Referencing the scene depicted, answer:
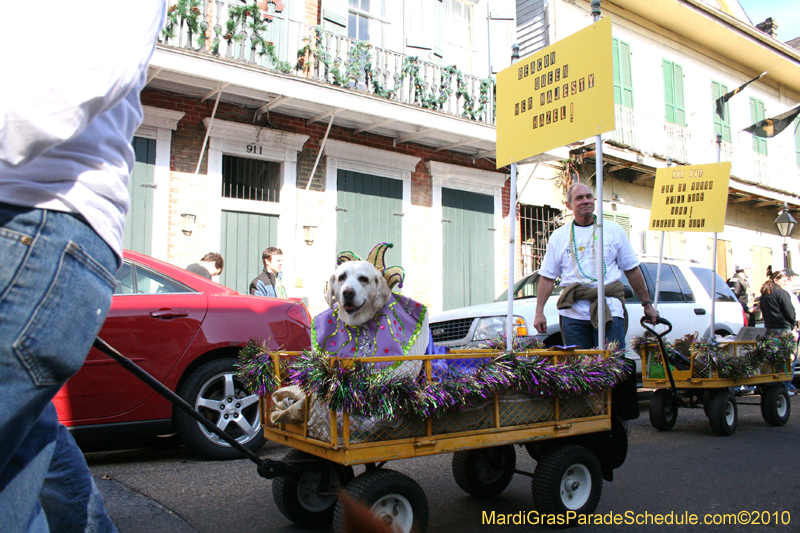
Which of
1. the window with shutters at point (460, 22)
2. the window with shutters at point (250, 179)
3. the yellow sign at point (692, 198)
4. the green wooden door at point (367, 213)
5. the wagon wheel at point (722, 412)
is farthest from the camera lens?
the window with shutters at point (460, 22)

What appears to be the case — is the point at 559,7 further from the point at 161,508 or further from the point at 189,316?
the point at 161,508

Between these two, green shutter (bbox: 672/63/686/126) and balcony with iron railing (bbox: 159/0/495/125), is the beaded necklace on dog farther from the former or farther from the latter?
green shutter (bbox: 672/63/686/126)

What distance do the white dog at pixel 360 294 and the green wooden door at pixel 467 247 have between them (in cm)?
956

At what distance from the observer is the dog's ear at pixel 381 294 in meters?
3.38

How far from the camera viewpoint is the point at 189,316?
4.95 meters

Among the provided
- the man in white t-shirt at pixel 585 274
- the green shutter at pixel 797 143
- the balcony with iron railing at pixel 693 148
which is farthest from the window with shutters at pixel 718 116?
the man in white t-shirt at pixel 585 274

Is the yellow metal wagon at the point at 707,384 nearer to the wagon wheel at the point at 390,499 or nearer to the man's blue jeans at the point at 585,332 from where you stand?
the man's blue jeans at the point at 585,332

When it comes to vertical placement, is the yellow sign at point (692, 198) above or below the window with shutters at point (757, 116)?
below

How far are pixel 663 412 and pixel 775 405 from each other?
1299mm

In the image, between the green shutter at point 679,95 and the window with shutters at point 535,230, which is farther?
the green shutter at point 679,95

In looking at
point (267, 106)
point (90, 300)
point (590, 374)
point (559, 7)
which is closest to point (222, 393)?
point (590, 374)

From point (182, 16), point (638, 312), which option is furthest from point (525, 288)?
point (182, 16)

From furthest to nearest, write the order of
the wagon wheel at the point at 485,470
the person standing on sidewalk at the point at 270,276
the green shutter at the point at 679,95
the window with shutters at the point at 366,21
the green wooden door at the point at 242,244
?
1. the green shutter at the point at 679,95
2. the window with shutters at the point at 366,21
3. the green wooden door at the point at 242,244
4. the person standing on sidewalk at the point at 270,276
5. the wagon wheel at the point at 485,470

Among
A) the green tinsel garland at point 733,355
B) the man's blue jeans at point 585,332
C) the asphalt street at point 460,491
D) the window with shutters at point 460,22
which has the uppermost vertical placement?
the window with shutters at point 460,22
